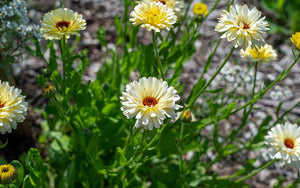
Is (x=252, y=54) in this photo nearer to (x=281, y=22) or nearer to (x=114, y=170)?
(x=114, y=170)

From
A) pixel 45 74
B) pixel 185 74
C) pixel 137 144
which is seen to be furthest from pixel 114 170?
pixel 185 74

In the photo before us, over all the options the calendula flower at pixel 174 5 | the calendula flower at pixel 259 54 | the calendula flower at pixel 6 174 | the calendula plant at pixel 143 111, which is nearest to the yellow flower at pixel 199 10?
the calendula plant at pixel 143 111

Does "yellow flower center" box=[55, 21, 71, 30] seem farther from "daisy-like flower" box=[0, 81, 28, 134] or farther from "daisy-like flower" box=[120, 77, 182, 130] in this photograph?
"daisy-like flower" box=[120, 77, 182, 130]

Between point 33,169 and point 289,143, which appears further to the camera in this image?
point 289,143

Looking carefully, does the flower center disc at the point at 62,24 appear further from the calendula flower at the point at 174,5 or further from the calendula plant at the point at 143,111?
the calendula flower at the point at 174,5

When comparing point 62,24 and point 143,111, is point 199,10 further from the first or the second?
point 143,111

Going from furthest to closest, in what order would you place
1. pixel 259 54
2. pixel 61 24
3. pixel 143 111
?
pixel 259 54 → pixel 61 24 → pixel 143 111

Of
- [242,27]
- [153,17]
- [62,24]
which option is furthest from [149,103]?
[62,24]

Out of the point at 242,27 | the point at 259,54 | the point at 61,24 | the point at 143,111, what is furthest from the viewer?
the point at 259,54
